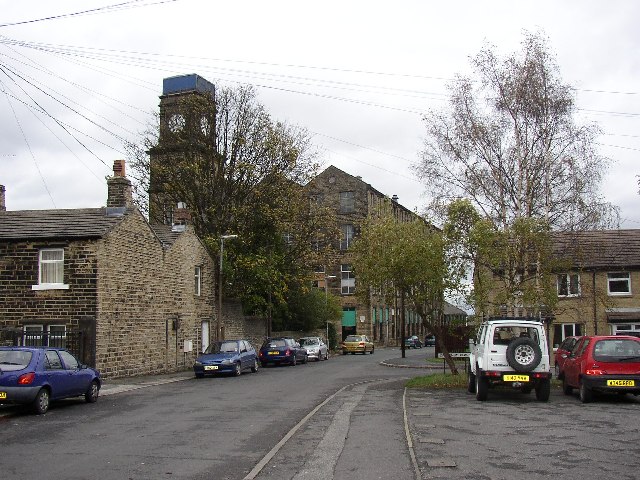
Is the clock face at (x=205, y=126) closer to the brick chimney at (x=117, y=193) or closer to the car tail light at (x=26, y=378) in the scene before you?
the brick chimney at (x=117, y=193)

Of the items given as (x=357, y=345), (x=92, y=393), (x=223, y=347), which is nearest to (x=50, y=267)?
(x=223, y=347)

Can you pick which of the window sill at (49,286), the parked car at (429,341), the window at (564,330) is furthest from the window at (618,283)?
the parked car at (429,341)

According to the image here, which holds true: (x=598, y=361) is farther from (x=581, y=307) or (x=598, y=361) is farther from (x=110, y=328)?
(x=581, y=307)

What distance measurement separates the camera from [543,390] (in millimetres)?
17375

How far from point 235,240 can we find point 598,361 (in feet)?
79.3

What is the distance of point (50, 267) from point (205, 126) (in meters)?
15.3

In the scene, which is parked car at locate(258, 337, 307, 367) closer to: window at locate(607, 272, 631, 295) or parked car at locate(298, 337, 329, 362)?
parked car at locate(298, 337, 329, 362)

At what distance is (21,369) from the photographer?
14.7 meters

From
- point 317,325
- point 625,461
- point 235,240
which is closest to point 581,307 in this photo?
point 235,240

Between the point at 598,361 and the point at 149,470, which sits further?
the point at 598,361

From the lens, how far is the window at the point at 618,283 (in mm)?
36156

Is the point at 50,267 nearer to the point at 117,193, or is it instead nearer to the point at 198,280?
the point at 117,193

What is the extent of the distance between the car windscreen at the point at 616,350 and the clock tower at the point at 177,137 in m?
25.4

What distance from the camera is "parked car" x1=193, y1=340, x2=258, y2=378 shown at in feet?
90.9
